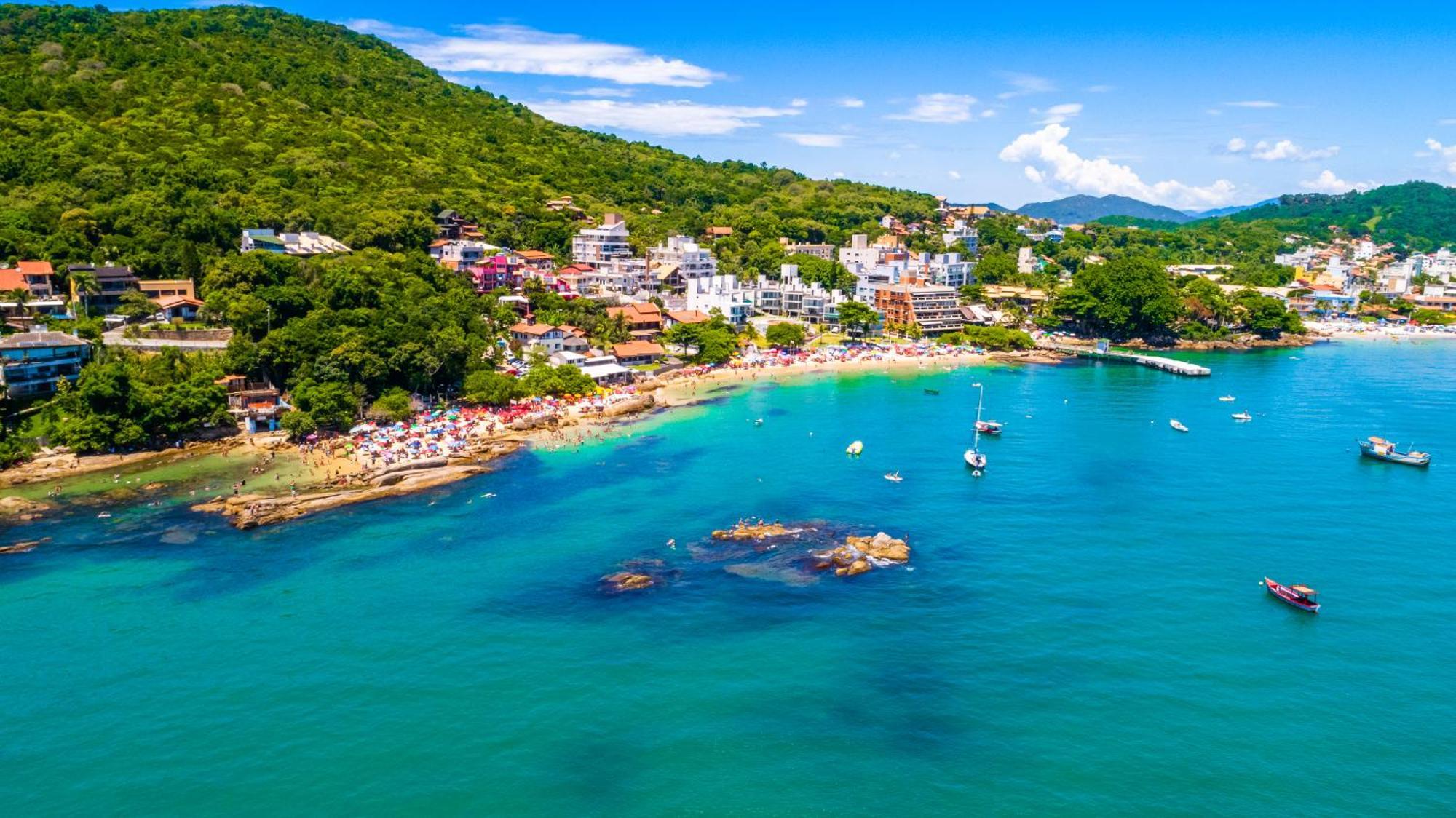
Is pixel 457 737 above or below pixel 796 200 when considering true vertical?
below

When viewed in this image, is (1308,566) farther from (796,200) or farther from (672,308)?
(796,200)

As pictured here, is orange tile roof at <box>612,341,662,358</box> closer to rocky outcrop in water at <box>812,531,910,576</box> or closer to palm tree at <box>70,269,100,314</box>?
palm tree at <box>70,269,100,314</box>

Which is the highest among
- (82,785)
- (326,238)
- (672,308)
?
(326,238)

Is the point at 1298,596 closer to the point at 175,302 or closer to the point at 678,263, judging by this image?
the point at 175,302

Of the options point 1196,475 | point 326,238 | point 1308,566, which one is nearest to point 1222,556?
point 1308,566

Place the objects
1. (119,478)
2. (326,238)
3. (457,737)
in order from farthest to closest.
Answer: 1. (326,238)
2. (119,478)
3. (457,737)

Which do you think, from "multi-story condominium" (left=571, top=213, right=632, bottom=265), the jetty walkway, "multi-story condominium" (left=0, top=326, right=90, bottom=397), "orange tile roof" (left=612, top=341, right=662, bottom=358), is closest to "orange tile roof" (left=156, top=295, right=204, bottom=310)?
"multi-story condominium" (left=0, top=326, right=90, bottom=397)
